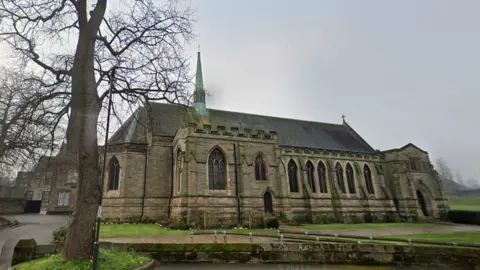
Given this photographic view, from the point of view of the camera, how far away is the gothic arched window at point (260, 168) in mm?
24922

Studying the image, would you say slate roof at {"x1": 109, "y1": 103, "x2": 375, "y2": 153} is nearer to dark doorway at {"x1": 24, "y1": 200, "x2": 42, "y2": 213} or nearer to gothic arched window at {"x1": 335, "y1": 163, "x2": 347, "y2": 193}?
gothic arched window at {"x1": 335, "y1": 163, "x2": 347, "y2": 193}

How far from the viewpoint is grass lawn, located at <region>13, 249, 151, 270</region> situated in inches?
289

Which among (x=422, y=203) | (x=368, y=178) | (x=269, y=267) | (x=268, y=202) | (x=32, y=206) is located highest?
(x=368, y=178)

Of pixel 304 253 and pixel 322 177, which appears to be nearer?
pixel 304 253

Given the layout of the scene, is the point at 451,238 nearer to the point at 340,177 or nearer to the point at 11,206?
the point at 340,177

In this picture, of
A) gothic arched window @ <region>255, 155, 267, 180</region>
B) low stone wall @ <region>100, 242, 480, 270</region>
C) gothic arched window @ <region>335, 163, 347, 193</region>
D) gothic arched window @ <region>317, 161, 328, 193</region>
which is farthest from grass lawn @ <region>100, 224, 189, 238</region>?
gothic arched window @ <region>335, 163, 347, 193</region>

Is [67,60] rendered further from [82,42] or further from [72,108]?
[72,108]

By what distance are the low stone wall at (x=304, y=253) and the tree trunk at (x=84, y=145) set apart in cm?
239

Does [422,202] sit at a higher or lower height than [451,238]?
higher

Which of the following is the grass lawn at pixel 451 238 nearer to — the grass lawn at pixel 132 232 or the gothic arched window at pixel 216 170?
the gothic arched window at pixel 216 170

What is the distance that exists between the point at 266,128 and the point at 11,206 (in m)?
39.5

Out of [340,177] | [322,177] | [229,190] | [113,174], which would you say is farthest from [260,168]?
[113,174]

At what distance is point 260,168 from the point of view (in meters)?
25.2

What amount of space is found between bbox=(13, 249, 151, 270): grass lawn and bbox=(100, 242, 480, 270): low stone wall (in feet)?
3.65
